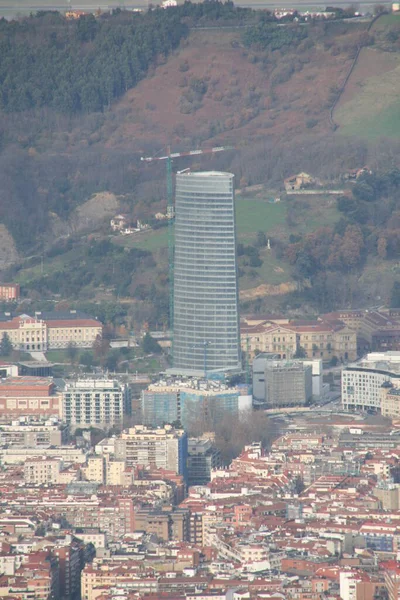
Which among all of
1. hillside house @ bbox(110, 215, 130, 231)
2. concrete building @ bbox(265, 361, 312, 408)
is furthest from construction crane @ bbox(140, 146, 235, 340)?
concrete building @ bbox(265, 361, 312, 408)

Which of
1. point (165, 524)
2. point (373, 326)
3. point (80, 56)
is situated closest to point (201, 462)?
point (165, 524)

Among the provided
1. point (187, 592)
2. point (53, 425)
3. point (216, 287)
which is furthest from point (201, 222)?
point (187, 592)

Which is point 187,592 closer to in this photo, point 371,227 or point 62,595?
point 62,595

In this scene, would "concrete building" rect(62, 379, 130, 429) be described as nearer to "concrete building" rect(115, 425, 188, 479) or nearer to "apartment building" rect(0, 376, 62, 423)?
"apartment building" rect(0, 376, 62, 423)

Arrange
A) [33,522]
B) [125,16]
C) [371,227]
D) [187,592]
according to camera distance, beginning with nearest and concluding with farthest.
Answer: [187,592]
[33,522]
[371,227]
[125,16]

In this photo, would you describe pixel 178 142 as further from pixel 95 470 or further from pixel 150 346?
pixel 95 470

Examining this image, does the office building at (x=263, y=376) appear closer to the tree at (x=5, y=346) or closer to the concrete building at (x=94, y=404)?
the concrete building at (x=94, y=404)

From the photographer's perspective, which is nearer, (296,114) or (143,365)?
(143,365)
